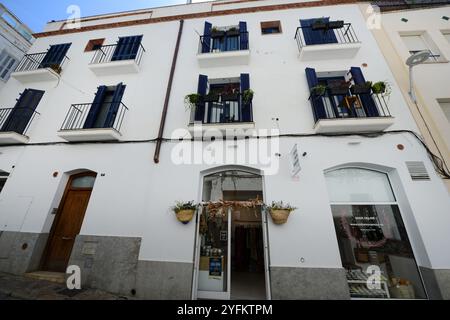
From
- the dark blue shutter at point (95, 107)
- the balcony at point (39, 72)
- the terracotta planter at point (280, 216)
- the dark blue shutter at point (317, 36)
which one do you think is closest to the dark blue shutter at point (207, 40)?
the dark blue shutter at point (317, 36)

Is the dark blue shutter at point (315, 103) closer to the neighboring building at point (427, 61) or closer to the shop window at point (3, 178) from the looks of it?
the neighboring building at point (427, 61)

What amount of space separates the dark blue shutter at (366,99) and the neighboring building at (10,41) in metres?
15.1

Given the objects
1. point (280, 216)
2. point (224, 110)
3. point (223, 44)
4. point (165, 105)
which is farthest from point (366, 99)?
point (165, 105)

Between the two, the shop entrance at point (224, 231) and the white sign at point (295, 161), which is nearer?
the white sign at point (295, 161)

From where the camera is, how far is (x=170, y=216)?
15.4 feet

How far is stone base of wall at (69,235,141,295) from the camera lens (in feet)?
14.2

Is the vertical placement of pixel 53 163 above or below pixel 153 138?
below

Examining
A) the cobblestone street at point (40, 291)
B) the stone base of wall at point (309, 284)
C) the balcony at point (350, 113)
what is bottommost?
the cobblestone street at point (40, 291)

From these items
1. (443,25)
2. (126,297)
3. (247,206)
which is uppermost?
(443,25)

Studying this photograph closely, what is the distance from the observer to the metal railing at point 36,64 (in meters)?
7.65
